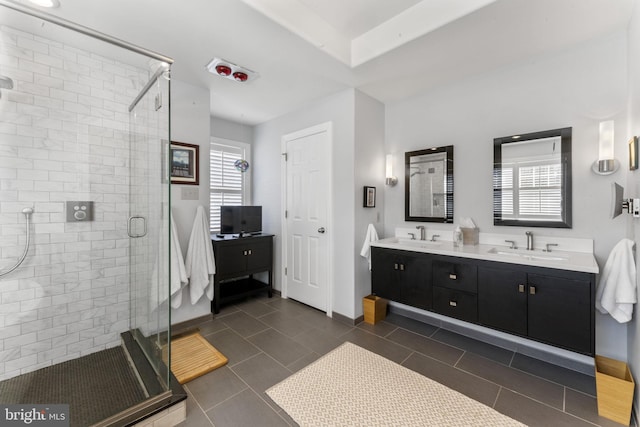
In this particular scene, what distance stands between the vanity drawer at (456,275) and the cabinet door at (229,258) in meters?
2.34

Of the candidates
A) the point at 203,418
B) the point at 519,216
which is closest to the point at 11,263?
the point at 203,418

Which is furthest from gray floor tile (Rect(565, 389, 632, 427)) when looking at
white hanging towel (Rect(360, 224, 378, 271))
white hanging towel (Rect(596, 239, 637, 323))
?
white hanging towel (Rect(360, 224, 378, 271))

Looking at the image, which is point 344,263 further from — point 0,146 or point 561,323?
point 0,146

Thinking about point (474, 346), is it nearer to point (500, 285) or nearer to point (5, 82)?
point (500, 285)

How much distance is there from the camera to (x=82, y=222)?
224cm

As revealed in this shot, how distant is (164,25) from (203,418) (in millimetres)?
2741

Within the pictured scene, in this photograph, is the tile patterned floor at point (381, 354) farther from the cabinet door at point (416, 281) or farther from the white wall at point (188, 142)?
the cabinet door at point (416, 281)

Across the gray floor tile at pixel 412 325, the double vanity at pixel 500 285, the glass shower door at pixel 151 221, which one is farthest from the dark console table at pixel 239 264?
the gray floor tile at pixel 412 325

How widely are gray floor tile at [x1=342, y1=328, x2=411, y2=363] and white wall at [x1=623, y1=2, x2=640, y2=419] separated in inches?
56.4

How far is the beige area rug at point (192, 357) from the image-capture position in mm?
2098

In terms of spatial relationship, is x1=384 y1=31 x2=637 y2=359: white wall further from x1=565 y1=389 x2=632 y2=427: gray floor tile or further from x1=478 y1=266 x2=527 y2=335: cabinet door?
x1=478 y1=266 x2=527 y2=335: cabinet door

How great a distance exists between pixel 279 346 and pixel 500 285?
2001 millimetres

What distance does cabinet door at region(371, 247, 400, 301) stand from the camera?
2787 mm

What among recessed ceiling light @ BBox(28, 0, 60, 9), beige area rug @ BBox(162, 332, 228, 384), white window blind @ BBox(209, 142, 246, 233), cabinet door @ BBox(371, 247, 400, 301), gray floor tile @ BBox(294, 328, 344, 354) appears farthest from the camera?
white window blind @ BBox(209, 142, 246, 233)
